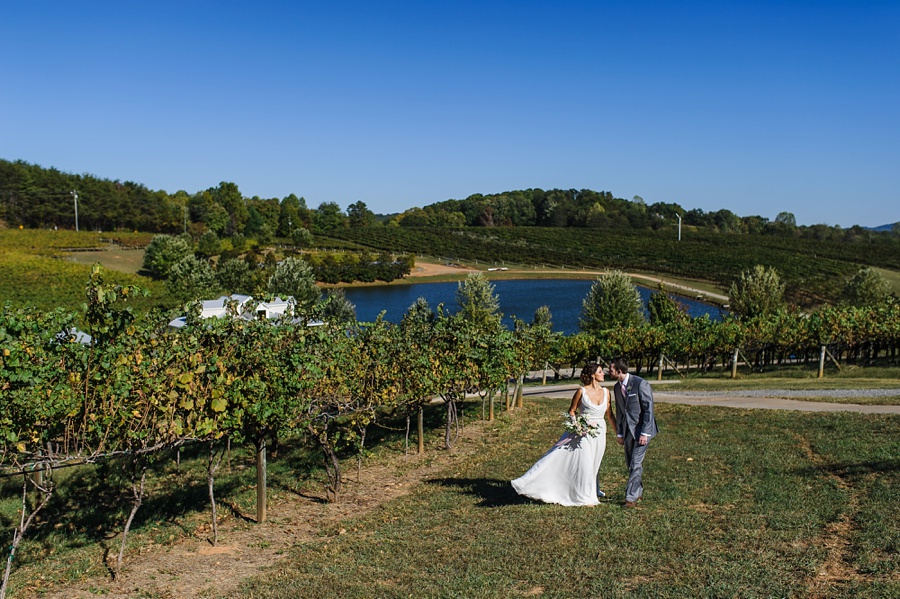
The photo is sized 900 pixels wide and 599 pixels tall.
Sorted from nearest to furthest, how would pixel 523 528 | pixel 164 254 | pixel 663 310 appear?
pixel 523 528, pixel 663 310, pixel 164 254

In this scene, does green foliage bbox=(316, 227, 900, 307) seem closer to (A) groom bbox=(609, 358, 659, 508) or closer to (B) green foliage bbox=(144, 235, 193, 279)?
(B) green foliage bbox=(144, 235, 193, 279)

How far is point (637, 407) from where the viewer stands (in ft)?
30.0

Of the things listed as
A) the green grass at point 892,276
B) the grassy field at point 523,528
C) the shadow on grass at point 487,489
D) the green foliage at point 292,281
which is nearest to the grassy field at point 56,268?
the green foliage at point 292,281

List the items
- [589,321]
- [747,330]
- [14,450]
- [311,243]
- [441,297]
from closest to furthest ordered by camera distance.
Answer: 1. [14,450]
2. [747,330]
3. [589,321]
4. [441,297]
5. [311,243]

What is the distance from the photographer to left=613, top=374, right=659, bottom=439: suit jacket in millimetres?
9070

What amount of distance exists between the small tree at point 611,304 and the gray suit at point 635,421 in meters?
41.5

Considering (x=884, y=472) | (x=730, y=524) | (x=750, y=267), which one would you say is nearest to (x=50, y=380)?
(x=730, y=524)

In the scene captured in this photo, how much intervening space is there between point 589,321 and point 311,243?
7774 centimetres

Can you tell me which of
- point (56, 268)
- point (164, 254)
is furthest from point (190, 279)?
point (164, 254)

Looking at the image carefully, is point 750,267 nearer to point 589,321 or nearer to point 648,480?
point 589,321

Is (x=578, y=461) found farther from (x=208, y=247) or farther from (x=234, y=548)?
(x=208, y=247)

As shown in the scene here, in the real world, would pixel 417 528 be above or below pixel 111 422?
below

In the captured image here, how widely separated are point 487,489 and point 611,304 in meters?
41.8

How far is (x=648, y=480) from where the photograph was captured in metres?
10.8
